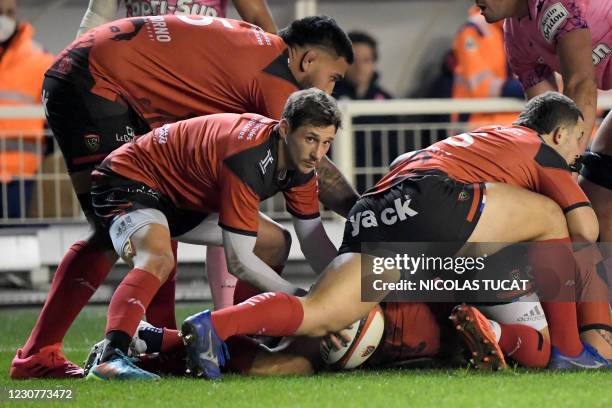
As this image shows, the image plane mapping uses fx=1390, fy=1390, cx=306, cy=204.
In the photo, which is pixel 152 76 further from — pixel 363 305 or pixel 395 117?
pixel 395 117

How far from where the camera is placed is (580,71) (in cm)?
557

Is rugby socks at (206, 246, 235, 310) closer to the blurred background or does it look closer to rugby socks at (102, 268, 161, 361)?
rugby socks at (102, 268, 161, 361)

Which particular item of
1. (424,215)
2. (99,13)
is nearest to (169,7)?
(99,13)

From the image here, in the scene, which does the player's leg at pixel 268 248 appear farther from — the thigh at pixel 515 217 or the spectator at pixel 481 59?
the spectator at pixel 481 59

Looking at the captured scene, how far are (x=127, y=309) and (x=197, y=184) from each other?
0.63 metres

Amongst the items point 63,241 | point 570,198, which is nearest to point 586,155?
point 570,198

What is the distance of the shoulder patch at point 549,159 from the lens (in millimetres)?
5195

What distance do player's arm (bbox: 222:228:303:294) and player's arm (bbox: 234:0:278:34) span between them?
5.00ft

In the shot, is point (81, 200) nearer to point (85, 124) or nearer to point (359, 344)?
point (85, 124)

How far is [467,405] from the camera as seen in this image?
4168mm

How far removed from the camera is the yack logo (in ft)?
16.6

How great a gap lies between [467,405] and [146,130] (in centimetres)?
200

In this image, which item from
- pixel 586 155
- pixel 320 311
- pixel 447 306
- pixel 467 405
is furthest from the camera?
pixel 586 155

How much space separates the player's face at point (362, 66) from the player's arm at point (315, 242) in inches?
179
